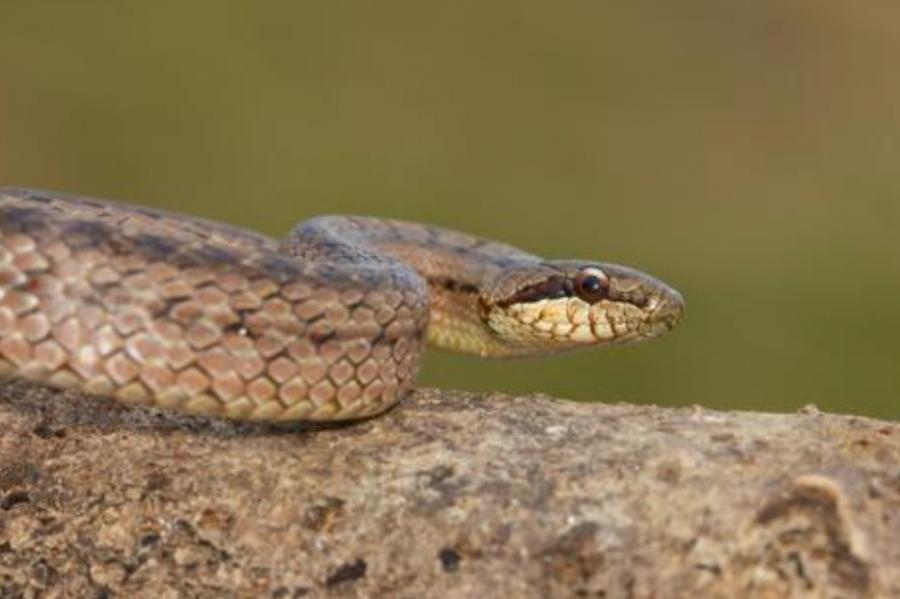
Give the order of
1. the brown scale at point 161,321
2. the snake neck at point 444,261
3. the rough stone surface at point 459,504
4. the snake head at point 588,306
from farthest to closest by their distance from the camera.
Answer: the snake neck at point 444,261 → the snake head at point 588,306 → the brown scale at point 161,321 → the rough stone surface at point 459,504

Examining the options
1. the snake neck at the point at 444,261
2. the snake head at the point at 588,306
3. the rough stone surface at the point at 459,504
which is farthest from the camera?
the snake neck at the point at 444,261

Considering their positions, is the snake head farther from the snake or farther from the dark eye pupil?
the snake

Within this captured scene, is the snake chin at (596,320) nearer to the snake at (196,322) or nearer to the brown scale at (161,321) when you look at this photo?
the snake at (196,322)

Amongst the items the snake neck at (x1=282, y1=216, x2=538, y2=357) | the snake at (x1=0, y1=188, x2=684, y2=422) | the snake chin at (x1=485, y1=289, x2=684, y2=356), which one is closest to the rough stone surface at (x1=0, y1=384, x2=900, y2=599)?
the snake at (x1=0, y1=188, x2=684, y2=422)

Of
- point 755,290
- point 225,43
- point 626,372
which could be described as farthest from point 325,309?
point 225,43

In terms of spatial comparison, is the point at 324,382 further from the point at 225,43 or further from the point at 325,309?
the point at 225,43

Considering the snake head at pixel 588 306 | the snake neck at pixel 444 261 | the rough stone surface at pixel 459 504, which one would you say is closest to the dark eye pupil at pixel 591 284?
the snake head at pixel 588 306
